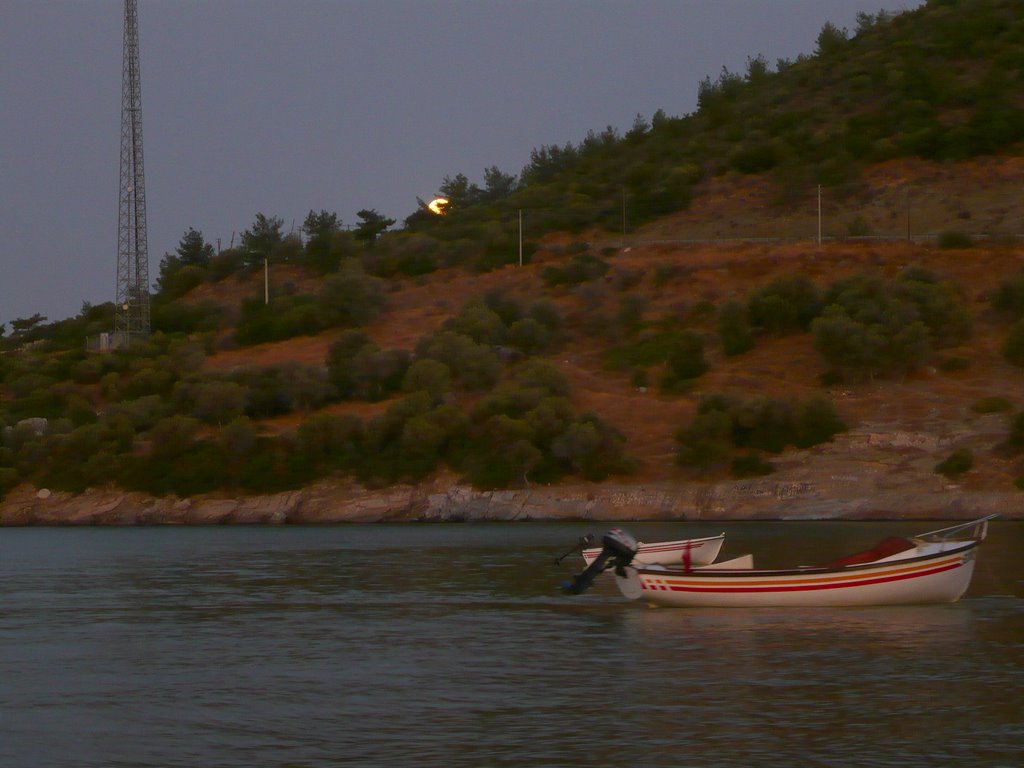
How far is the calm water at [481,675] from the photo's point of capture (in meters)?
21.1

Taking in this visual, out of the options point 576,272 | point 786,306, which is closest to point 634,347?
point 786,306

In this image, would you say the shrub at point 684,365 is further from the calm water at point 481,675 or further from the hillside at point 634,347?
the calm water at point 481,675

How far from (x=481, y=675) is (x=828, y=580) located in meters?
10.6

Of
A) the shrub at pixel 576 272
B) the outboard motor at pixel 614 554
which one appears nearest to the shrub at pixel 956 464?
the outboard motor at pixel 614 554

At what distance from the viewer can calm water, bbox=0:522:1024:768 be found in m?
21.1

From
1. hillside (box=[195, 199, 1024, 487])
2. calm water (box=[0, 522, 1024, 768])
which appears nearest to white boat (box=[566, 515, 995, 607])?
calm water (box=[0, 522, 1024, 768])

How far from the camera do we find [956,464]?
7131 centimetres

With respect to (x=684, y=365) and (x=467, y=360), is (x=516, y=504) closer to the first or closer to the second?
(x=467, y=360)

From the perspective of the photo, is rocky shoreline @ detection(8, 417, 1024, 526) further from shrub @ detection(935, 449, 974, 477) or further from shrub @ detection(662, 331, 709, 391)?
shrub @ detection(662, 331, 709, 391)

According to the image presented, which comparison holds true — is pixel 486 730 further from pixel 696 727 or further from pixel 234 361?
pixel 234 361

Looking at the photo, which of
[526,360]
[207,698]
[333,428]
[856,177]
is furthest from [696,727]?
[856,177]

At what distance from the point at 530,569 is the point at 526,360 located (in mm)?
47723

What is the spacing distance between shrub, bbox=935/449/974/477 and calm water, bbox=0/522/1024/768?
22.9 metres

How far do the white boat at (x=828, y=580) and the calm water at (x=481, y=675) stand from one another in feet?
1.65
